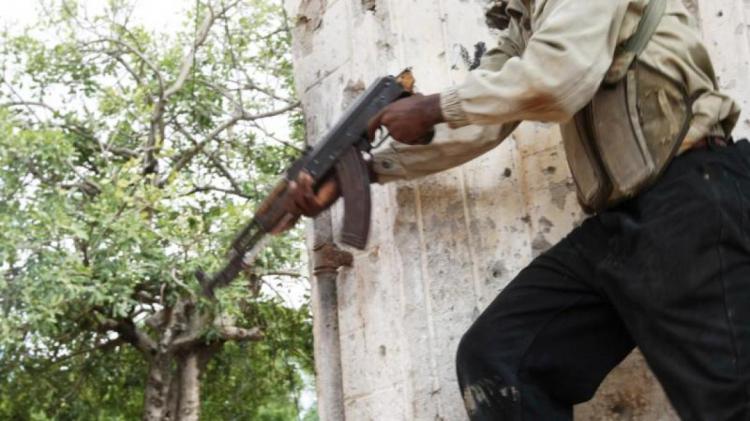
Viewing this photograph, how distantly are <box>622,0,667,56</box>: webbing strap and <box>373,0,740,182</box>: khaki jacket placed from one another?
12 mm

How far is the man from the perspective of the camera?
214 cm

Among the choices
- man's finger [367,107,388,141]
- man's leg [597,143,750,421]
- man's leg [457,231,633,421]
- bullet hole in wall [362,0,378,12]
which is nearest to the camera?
man's leg [597,143,750,421]

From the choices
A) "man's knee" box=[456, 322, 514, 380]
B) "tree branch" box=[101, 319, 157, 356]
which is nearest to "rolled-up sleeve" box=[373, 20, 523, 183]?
"man's knee" box=[456, 322, 514, 380]

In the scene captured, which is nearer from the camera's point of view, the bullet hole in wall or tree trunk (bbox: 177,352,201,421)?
the bullet hole in wall

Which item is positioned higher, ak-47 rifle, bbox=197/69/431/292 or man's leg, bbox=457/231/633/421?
ak-47 rifle, bbox=197/69/431/292

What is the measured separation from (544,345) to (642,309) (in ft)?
0.88

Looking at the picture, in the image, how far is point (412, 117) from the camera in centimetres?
248

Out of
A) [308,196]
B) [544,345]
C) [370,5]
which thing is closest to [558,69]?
[544,345]

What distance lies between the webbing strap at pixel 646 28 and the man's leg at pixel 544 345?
1.35ft

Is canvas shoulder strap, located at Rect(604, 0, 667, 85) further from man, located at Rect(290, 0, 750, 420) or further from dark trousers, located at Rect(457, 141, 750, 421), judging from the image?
dark trousers, located at Rect(457, 141, 750, 421)

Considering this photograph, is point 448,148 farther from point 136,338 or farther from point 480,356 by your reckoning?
point 136,338

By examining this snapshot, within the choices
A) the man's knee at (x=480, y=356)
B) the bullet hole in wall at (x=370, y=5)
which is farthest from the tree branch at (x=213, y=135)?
the man's knee at (x=480, y=356)

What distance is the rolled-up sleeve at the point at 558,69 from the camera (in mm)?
2248

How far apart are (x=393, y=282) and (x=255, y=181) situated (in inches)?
309
